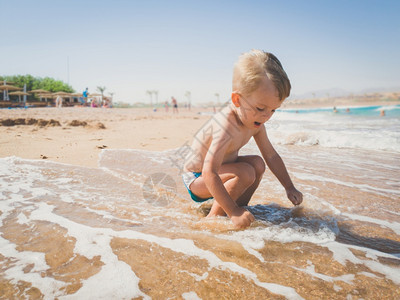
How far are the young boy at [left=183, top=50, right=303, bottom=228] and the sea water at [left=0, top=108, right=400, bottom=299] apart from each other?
0.19 meters

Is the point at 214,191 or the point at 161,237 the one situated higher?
the point at 214,191

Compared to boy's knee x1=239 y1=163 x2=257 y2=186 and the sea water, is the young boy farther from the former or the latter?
Result: the sea water

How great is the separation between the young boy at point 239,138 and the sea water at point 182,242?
191mm

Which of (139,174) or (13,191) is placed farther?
(139,174)

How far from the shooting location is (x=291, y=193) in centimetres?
205

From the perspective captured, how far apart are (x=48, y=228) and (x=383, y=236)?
2.23 meters

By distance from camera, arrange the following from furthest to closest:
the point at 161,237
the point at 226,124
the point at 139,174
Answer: the point at 139,174, the point at 226,124, the point at 161,237

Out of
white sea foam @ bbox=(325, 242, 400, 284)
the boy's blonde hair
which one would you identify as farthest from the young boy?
white sea foam @ bbox=(325, 242, 400, 284)

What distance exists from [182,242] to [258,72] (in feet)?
3.71

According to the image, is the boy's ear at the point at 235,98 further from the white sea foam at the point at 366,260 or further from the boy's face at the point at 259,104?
the white sea foam at the point at 366,260

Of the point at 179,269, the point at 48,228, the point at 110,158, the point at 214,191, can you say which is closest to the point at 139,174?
the point at 110,158

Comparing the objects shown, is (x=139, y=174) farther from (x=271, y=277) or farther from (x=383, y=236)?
(x=383, y=236)

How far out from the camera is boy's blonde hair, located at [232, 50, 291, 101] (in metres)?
1.54

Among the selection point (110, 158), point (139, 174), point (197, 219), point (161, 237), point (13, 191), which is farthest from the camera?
point (110, 158)
